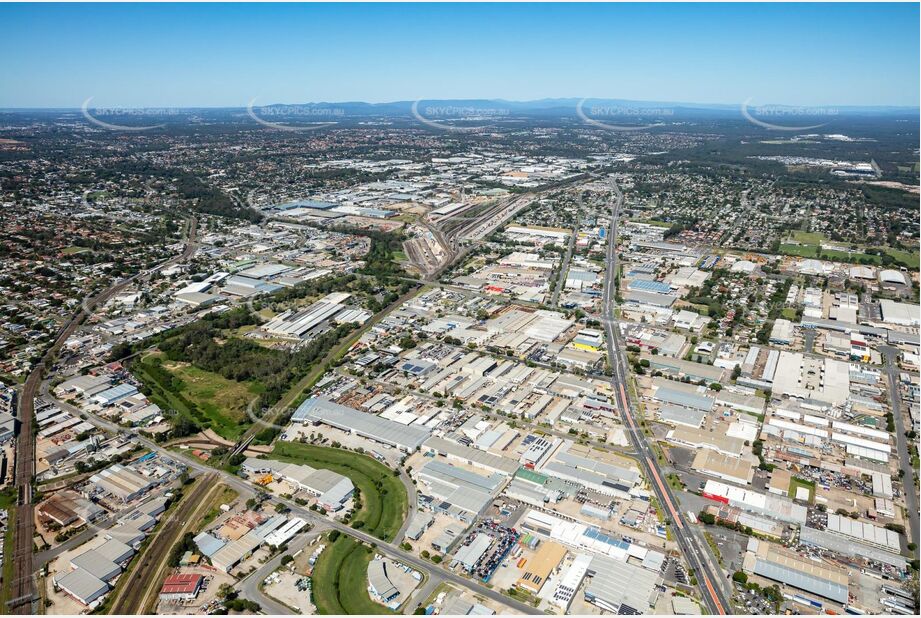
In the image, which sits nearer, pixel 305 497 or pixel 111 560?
pixel 111 560

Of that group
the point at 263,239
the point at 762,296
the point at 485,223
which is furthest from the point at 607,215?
the point at 263,239

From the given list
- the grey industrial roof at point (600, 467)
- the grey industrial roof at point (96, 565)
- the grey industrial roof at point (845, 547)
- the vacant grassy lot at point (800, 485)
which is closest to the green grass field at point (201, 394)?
the grey industrial roof at point (96, 565)

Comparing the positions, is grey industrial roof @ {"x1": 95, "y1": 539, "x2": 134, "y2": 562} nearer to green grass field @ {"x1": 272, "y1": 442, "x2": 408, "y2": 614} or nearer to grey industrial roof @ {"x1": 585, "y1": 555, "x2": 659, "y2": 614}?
green grass field @ {"x1": 272, "y1": 442, "x2": 408, "y2": 614}

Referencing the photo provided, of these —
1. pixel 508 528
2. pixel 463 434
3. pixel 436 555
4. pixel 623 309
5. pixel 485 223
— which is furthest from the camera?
pixel 485 223

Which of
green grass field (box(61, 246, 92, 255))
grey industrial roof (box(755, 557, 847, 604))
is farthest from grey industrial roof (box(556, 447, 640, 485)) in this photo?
green grass field (box(61, 246, 92, 255))

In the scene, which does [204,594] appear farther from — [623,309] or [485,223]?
[485,223]

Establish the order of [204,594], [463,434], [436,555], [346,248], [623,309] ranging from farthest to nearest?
[346,248]
[623,309]
[463,434]
[436,555]
[204,594]
